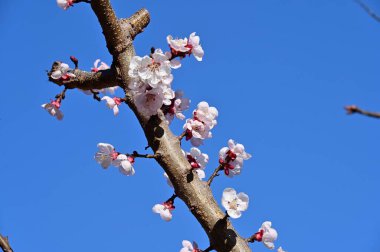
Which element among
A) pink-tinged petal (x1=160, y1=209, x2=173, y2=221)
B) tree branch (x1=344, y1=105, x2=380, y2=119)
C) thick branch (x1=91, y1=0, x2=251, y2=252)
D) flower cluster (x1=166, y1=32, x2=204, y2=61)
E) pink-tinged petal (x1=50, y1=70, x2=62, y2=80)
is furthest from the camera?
pink-tinged petal (x1=50, y1=70, x2=62, y2=80)

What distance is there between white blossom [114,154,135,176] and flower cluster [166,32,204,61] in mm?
790

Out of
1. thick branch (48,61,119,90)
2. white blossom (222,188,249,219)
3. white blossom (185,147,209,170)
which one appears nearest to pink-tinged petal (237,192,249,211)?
white blossom (222,188,249,219)

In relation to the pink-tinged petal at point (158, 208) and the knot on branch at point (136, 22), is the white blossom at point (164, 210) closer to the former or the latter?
the pink-tinged petal at point (158, 208)

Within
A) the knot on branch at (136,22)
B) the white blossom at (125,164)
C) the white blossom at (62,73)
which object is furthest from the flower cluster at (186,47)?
the white blossom at (62,73)

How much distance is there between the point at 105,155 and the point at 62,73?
2.65 ft

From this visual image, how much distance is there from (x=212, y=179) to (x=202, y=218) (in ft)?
1.05

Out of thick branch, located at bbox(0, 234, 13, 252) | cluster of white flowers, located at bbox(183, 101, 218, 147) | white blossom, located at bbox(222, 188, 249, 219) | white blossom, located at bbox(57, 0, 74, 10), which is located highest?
white blossom, located at bbox(57, 0, 74, 10)

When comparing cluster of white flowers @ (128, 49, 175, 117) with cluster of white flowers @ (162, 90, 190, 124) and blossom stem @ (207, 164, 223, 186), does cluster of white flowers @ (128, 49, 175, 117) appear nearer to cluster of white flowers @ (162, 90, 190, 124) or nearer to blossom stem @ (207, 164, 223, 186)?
cluster of white flowers @ (162, 90, 190, 124)

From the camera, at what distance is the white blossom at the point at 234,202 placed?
2.87m

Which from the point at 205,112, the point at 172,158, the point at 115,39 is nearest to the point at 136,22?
the point at 115,39

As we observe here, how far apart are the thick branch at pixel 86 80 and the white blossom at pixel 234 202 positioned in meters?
1.18

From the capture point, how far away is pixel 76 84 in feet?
11.3

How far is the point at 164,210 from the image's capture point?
297cm

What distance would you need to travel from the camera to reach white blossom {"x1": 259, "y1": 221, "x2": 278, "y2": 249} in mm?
2938
